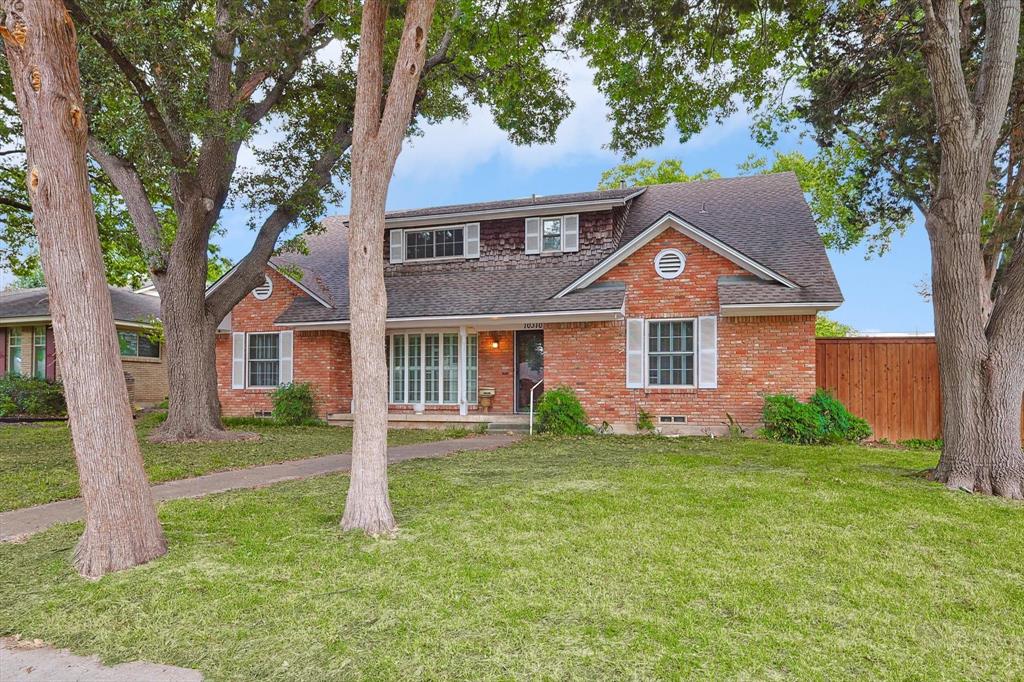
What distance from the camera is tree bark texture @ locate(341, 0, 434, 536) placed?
17.6 ft

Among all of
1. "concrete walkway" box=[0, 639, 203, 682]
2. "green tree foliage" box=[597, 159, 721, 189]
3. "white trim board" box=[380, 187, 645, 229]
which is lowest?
"concrete walkway" box=[0, 639, 203, 682]

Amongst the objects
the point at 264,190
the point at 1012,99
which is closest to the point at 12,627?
the point at 264,190

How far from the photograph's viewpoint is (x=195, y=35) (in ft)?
34.1

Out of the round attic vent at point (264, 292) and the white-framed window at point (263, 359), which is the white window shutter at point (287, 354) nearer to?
the white-framed window at point (263, 359)

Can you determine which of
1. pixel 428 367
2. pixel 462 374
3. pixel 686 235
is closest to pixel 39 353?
pixel 428 367

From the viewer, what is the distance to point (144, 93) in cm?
1041

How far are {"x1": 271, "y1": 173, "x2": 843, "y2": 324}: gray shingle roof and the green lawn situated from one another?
10.1 ft

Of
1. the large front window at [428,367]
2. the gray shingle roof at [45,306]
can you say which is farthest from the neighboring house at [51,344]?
the large front window at [428,367]

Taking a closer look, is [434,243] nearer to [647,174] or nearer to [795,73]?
[795,73]

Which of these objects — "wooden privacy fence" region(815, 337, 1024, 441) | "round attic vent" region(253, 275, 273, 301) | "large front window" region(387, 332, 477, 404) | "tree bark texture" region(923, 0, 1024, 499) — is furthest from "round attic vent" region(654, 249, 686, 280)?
"round attic vent" region(253, 275, 273, 301)

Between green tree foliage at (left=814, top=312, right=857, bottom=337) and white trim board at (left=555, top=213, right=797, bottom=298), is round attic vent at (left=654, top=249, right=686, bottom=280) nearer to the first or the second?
white trim board at (left=555, top=213, right=797, bottom=298)

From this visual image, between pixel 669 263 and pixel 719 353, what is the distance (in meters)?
2.24

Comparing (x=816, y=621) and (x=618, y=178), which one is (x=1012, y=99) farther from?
(x=618, y=178)

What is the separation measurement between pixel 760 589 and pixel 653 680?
1.49 meters
